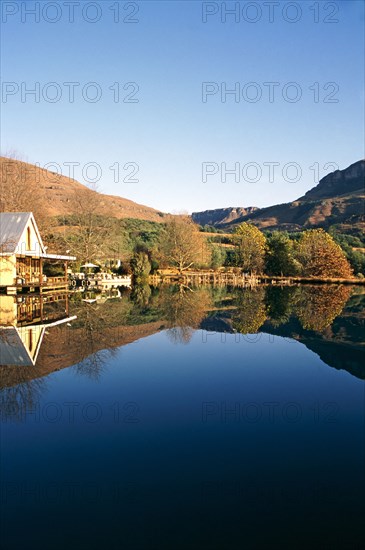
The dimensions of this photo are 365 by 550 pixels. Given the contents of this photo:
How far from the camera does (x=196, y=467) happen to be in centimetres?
443

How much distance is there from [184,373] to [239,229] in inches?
1799

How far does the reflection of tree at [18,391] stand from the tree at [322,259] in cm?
4034

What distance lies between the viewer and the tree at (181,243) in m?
45.2

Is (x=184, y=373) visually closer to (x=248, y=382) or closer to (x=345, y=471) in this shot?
(x=248, y=382)

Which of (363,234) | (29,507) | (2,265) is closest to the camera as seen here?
(29,507)

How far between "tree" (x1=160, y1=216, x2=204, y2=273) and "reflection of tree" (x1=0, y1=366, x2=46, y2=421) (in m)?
37.5

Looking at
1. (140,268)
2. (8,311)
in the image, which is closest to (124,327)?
(8,311)

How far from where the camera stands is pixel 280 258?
46.8m

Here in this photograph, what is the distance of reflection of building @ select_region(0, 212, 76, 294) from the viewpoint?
24.9 m

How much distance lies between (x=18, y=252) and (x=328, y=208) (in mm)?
102268

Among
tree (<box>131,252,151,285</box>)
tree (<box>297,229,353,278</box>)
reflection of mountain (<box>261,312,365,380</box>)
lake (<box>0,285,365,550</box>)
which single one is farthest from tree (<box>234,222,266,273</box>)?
lake (<box>0,285,365,550</box>)

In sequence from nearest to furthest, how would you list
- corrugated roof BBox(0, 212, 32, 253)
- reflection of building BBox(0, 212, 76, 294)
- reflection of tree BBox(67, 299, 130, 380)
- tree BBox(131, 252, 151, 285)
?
reflection of tree BBox(67, 299, 130, 380)
corrugated roof BBox(0, 212, 32, 253)
reflection of building BBox(0, 212, 76, 294)
tree BBox(131, 252, 151, 285)

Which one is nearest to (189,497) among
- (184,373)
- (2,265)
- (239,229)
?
(184,373)

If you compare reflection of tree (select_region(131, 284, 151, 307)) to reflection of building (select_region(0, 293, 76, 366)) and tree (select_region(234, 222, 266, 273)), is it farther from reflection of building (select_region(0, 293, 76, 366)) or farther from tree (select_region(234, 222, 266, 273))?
tree (select_region(234, 222, 266, 273))
